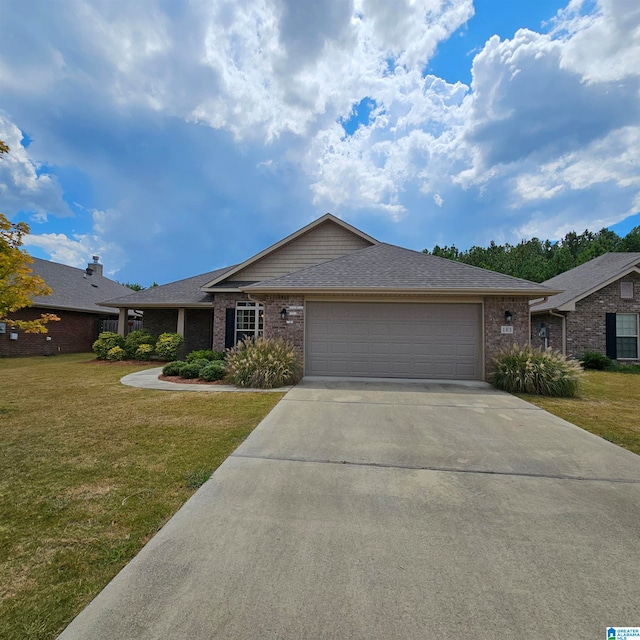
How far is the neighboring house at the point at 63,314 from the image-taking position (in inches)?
621

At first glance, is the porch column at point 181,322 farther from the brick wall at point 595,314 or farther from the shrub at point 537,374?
the brick wall at point 595,314

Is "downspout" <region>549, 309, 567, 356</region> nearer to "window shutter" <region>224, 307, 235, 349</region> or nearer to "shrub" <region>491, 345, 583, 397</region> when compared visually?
"shrub" <region>491, 345, 583, 397</region>

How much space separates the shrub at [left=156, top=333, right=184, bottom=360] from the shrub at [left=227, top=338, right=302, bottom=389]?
6.15m

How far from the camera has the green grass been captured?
6.48 feet

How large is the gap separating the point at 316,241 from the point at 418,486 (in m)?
11.4

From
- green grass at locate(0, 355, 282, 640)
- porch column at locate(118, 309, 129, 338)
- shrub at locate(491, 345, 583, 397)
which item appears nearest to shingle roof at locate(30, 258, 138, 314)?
porch column at locate(118, 309, 129, 338)

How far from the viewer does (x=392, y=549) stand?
2.36 meters

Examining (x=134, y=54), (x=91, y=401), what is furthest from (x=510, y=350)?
(x=134, y=54)

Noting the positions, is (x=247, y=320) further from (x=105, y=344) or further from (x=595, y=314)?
(x=595, y=314)

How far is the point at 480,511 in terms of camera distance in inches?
113

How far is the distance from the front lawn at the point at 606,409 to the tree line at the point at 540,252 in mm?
23354

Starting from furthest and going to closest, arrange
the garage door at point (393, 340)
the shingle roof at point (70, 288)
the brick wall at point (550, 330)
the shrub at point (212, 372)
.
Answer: the shingle roof at point (70, 288), the brick wall at point (550, 330), the garage door at point (393, 340), the shrub at point (212, 372)

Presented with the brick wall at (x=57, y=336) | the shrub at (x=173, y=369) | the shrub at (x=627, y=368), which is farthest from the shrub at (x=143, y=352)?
the shrub at (x=627, y=368)

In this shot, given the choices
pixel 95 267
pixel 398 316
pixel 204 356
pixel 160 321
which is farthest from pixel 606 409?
pixel 95 267
